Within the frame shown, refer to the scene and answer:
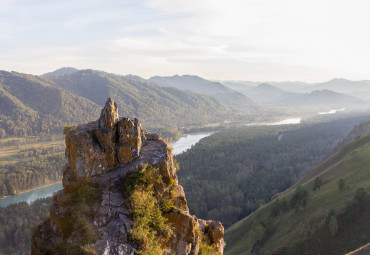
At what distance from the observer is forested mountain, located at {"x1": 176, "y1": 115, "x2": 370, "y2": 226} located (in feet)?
348

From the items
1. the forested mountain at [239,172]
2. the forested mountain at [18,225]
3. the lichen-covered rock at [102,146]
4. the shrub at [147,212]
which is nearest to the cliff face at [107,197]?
the lichen-covered rock at [102,146]

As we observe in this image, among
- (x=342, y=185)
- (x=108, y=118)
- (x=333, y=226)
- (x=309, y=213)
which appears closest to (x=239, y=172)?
(x=342, y=185)

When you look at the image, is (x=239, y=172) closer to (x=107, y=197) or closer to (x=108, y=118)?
(x=108, y=118)

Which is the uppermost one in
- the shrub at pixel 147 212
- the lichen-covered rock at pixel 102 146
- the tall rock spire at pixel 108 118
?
the tall rock spire at pixel 108 118

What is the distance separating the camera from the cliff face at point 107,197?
16.1 m

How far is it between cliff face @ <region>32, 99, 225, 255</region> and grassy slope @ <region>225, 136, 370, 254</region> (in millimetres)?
44014

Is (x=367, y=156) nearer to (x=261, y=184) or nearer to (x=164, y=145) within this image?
(x=261, y=184)

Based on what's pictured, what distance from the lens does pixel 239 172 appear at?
14050 cm

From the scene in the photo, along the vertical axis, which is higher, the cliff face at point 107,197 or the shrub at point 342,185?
the cliff face at point 107,197

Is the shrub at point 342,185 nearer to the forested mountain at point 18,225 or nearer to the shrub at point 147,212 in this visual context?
the shrub at point 147,212

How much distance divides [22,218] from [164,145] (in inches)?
3940

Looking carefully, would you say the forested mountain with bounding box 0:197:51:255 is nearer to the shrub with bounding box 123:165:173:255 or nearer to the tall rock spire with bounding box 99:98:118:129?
the tall rock spire with bounding box 99:98:118:129

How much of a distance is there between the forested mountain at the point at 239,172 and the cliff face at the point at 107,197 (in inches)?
3266

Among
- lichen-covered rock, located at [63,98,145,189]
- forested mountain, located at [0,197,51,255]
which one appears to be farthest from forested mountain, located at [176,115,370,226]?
lichen-covered rock, located at [63,98,145,189]
